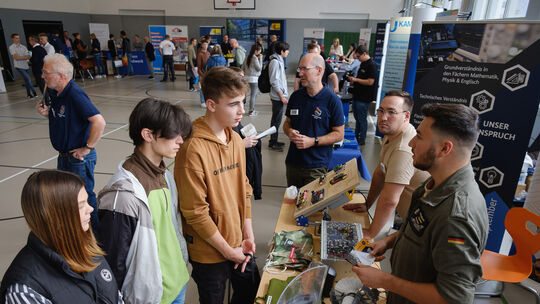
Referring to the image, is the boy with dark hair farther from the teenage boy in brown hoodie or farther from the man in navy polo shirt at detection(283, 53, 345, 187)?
the man in navy polo shirt at detection(283, 53, 345, 187)

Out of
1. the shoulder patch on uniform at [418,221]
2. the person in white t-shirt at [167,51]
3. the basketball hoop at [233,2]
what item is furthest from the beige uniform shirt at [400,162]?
the basketball hoop at [233,2]

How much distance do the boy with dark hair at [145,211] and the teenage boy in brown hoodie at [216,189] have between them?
4.3 inches

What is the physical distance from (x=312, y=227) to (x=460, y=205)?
1.11m

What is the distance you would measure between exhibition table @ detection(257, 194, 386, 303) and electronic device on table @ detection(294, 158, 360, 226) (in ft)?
0.28

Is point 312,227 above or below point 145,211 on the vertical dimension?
below

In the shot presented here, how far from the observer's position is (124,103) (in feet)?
30.7

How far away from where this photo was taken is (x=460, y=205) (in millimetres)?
1131

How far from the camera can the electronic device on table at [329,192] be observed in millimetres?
1876

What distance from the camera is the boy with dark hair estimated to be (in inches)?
50.1

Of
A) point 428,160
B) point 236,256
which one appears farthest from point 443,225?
point 236,256

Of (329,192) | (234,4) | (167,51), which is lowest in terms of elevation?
(329,192)

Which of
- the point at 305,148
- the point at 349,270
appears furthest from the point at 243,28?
the point at 349,270

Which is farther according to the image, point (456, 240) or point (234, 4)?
point (234, 4)

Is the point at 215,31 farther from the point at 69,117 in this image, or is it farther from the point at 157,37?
the point at 69,117
